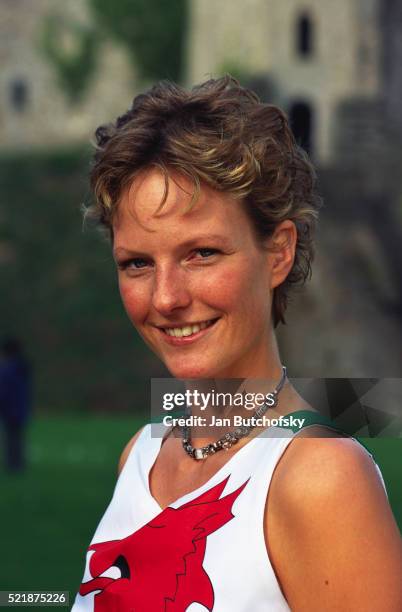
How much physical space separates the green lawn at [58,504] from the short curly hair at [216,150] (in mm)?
434

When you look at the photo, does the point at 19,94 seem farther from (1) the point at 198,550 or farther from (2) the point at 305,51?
(1) the point at 198,550

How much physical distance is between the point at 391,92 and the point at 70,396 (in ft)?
37.5

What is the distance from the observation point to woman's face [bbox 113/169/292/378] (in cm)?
205

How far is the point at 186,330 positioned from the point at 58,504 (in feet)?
26.3

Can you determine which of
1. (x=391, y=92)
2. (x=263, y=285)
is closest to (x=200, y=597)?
(x=263, y=285)

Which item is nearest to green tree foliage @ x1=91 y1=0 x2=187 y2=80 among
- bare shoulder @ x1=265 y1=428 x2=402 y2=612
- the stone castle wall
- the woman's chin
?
the stone castle wall

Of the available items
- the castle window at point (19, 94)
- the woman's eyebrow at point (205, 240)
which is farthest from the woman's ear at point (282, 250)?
the castle window at point (19, 94)

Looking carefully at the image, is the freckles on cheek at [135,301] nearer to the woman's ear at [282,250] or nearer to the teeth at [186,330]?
the teeth at [186,330]

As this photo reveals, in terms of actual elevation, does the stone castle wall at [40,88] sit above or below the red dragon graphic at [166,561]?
above

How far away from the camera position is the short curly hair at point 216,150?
6.70 ft

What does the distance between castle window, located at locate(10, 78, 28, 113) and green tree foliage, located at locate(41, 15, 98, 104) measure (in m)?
2.24

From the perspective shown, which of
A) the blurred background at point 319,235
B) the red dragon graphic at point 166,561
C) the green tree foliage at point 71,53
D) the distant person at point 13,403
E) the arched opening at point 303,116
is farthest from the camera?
the green tree foliage at point 71,53

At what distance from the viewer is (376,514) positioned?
6.05ft

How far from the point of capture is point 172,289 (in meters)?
2.08
